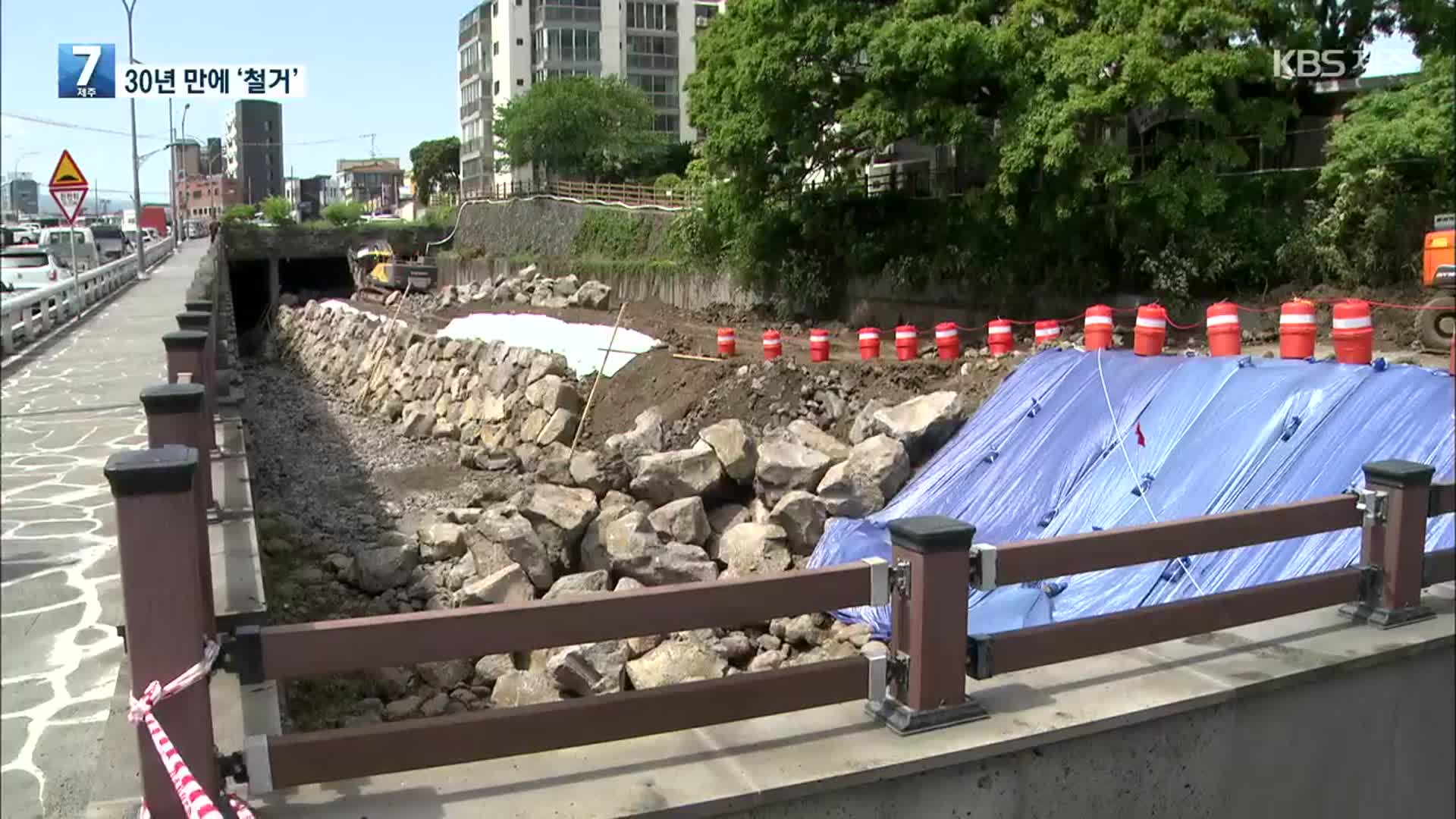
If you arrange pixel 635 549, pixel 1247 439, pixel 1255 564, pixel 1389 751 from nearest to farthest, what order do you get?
pixel 1389 751
pixel 1255 564
pixel 1247 439
pixel 635 549

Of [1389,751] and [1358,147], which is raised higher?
[1358,147]

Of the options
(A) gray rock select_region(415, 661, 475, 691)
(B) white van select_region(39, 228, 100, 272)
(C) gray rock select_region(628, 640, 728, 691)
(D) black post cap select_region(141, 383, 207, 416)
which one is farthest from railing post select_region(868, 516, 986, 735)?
(B) white van select_region(39, 228, 100, 272)

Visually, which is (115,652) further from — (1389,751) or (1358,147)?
(1358,147)

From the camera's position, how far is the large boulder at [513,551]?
10914 mm

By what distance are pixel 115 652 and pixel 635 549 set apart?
5.87 metres

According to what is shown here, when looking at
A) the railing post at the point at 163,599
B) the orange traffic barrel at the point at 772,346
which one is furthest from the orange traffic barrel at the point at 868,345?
the railing post at the point at 163,599

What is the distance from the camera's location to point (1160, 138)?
712 inches

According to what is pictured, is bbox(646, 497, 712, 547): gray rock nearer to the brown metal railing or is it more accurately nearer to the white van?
the brown metal railing

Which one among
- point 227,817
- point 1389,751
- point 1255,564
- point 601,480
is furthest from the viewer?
point 601,480

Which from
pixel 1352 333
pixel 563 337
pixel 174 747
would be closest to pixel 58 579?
pixel 174 747

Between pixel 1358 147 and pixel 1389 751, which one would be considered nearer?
pixel 1389 751

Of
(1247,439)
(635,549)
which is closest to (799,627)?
(635,549)

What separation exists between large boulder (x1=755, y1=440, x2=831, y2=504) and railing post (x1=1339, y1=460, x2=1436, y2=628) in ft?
23.8

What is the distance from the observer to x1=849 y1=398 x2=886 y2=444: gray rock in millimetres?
12914
